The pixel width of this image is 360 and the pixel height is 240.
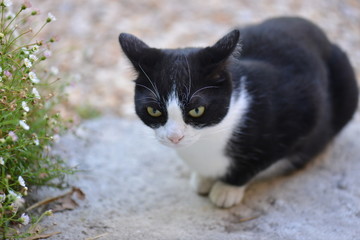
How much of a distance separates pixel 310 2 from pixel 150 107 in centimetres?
287

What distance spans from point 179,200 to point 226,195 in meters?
0.25

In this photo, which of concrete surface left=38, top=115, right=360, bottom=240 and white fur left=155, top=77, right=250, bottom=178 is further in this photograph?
concrete surface left=38, top=115, right=360, bottom=240

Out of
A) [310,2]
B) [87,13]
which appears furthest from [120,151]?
[310,2]

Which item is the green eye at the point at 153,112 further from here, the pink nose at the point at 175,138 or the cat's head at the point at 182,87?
the pink nose at the point at 175,138

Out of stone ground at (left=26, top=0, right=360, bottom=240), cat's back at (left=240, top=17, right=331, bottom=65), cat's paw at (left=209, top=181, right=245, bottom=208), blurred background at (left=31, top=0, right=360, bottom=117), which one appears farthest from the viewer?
blurred background at (left=31, top=0, right=360, bottom=117)

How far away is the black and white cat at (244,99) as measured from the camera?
70.9 inches

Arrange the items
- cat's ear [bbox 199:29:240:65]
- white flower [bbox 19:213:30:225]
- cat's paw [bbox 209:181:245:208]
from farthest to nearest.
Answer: cat's paw [bbox 209:181:245:208] < cat's ear [bbox 199:29:240:65] < white flower [bbox 19:213:30:225]

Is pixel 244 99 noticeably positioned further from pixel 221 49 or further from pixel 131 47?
pixel 131 47

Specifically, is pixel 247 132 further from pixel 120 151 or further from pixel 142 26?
pixel 142 26

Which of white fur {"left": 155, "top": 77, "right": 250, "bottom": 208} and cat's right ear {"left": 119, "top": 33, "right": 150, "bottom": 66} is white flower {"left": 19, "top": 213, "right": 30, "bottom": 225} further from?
cat's right ear {"left": 119, "top": 33, "right": 150, "bottom": 66}

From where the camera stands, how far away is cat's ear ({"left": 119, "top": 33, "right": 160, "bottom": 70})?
6.09ft

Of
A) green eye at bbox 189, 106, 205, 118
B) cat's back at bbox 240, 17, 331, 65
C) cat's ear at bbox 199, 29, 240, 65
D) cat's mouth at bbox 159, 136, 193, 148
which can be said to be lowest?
cat's mouth at bbox 159, 136, 193, 148

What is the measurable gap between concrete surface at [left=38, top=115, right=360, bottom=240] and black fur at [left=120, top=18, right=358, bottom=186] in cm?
15

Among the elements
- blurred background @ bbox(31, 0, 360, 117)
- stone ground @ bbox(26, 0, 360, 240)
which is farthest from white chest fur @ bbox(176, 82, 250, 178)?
blurred background @ bbox(31, 0, 360, 117)
